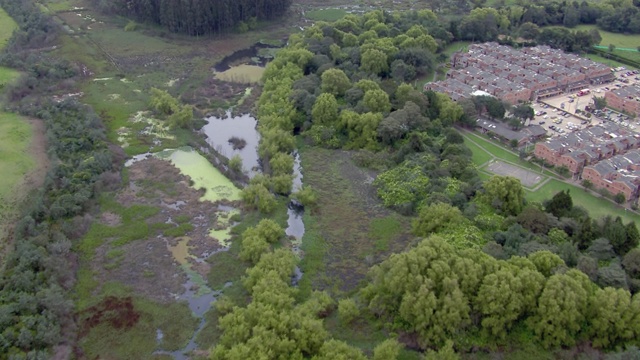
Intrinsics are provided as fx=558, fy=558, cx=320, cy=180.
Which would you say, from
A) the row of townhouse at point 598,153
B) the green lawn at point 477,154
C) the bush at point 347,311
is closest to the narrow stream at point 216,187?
the bush at point 347,311

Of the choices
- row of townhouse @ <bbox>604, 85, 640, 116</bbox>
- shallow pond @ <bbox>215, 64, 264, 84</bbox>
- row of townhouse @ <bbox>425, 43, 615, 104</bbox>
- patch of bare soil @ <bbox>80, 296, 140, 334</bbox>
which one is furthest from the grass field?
patch of bare soil @ <bbox>80, 296, 140, 334</bbox>

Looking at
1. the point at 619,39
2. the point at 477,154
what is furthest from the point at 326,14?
the point at 477,154

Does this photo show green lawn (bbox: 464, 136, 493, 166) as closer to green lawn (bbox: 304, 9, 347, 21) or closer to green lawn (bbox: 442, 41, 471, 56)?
green lawn (bbox: 442, 41, 471, 56)

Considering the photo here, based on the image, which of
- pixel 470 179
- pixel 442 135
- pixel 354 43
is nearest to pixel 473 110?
pixel 442 135

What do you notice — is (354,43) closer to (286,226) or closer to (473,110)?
(473,110)

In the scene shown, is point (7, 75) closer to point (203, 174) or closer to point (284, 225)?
point (203, 174)

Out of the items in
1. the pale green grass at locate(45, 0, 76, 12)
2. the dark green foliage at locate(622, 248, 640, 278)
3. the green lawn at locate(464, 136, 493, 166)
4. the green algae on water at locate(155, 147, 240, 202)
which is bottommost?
the green algae on water at locate(155, 147, 240, 202)
